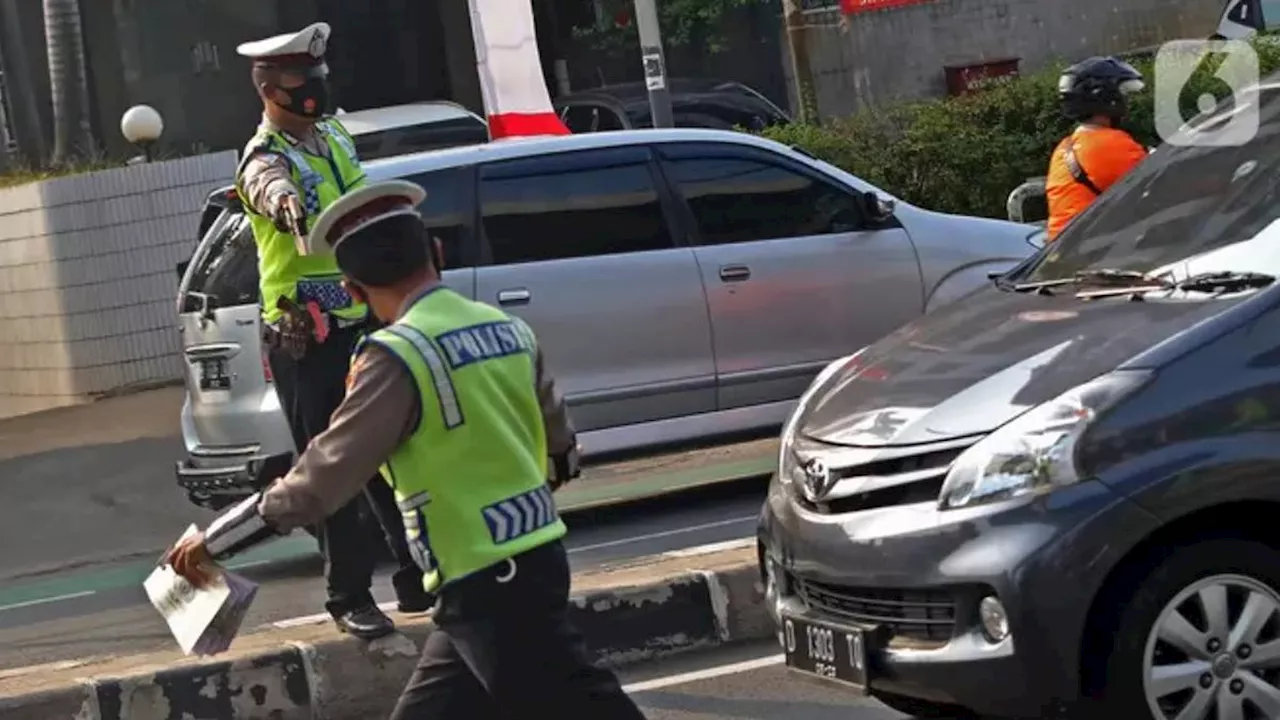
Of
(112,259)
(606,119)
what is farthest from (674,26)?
(112,259)

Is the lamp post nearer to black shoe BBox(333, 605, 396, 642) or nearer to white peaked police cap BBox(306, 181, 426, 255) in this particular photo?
black shoe BBox(333, 605, 396, 642)

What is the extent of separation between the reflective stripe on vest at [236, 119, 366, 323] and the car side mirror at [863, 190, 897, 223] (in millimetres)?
3703

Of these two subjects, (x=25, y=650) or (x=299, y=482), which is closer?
(x=299, y=482)

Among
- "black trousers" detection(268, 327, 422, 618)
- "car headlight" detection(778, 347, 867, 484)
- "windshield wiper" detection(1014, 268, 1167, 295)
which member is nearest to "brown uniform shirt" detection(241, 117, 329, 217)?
"black trousers" detection(268, 327, 422, 618)

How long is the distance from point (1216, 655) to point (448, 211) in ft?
16.2

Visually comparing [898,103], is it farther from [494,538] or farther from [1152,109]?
[494,538]

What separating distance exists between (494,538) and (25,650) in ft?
15.7

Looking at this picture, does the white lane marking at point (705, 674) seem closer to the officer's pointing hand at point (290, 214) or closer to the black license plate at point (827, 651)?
the black license plate at point (827, 651)

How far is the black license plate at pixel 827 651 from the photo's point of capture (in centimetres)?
523

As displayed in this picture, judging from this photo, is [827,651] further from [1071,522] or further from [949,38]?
[949,38]

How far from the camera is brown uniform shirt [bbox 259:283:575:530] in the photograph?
4.12 meters

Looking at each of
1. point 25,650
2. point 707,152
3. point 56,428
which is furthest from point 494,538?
point 56,428

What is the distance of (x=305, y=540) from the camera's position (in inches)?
399

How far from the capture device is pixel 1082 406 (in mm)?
5004
